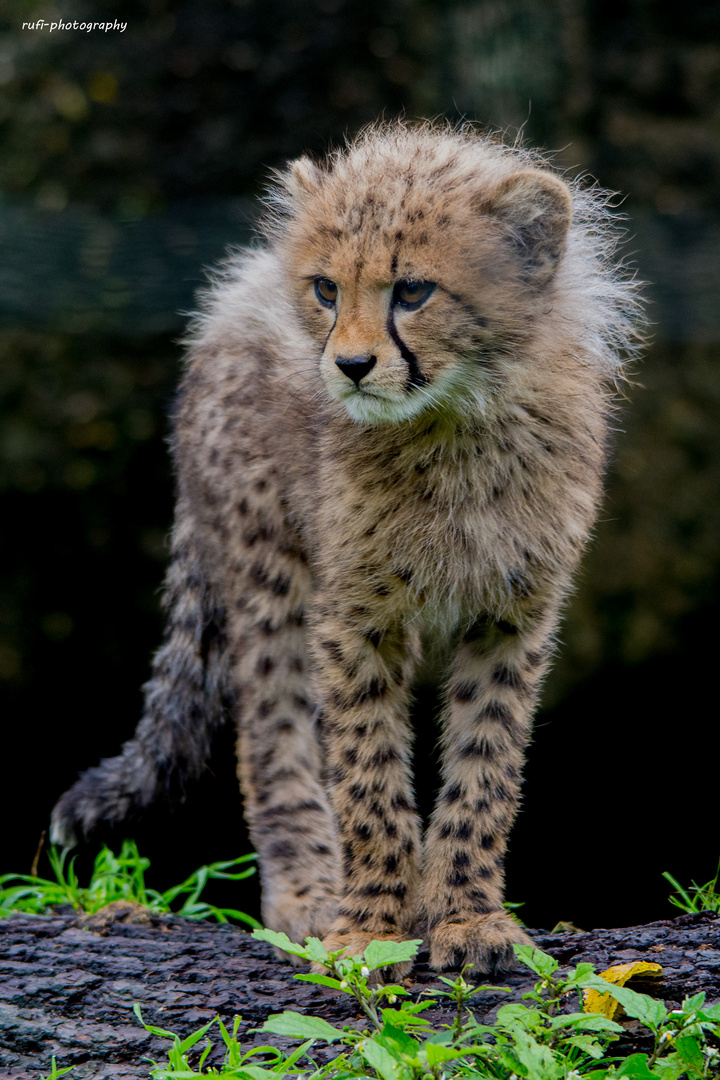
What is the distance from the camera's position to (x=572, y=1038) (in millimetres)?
2531

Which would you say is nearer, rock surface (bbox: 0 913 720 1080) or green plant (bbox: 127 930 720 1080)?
green plant (bbox: 127 930 720 1080)

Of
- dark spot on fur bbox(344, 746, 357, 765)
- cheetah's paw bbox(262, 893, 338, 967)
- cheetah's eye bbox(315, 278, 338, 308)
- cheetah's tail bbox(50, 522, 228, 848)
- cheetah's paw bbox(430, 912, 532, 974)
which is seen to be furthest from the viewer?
cheetah's tail bbox(50, 522, 228, 848)

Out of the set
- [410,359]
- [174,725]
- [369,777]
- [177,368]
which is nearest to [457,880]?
[369,777]

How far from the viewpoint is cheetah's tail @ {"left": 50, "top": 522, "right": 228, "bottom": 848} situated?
178 inches

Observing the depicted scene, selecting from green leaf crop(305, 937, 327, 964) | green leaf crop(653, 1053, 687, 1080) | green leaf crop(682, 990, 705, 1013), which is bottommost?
green leaf crop(653, 1053, 687, 1080)

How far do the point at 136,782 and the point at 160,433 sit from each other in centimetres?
225

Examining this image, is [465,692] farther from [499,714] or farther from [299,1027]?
[299,1027]

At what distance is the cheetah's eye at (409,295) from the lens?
306 centimetres

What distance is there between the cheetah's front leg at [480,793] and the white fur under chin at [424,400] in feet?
2.06

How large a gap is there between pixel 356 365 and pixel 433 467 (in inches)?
20.3

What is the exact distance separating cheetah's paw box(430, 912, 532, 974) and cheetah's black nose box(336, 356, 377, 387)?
4.48ft

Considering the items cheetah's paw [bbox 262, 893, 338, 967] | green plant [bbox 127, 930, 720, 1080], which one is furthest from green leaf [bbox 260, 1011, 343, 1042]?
cheetah's paw [bbox 262, 893, 338, 967]

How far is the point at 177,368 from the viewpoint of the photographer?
643cm

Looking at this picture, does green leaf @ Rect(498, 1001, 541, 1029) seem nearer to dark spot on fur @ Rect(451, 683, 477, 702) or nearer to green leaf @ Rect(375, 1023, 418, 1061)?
green leaf @ Rect(375, 1023, 418, 1061)
